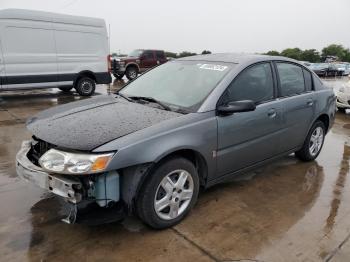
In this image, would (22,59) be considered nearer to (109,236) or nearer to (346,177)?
Answer: (109,236)

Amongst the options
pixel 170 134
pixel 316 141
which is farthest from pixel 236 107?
pixel 316 141

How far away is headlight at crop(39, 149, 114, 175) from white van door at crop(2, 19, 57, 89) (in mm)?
7524

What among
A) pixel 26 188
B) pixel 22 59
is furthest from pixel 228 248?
pixel 22 59

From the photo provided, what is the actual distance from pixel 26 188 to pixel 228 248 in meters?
2.39

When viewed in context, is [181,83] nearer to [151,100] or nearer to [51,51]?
[151,100]

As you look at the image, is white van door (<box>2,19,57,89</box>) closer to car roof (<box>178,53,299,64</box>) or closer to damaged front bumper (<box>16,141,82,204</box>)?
car roof (<box>178,53,299,64</box>)

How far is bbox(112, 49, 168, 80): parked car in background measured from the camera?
18.4 meters

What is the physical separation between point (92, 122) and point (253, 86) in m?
1.84

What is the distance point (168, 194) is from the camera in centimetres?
306

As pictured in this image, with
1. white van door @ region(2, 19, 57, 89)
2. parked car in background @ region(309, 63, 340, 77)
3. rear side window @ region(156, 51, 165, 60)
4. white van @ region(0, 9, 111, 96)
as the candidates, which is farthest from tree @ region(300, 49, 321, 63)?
white van door @ region(2, 19, 57, 89)

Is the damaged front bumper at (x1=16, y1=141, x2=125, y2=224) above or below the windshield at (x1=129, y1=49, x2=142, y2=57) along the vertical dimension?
below

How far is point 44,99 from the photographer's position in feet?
34.5

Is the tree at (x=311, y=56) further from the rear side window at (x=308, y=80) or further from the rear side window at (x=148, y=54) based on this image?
the rear side window at (x=308, y=80)

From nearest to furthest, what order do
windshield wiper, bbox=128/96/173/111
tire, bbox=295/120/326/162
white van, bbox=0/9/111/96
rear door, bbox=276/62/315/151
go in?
1. windshield wiper, bbox=128/96/173/111
2. rear door, bbox=276/62/315/151
3. tire, bbox=295/120/326/162
4. white van, bbox=0/9/111/96
